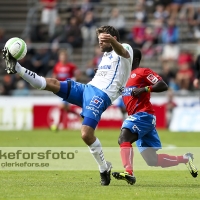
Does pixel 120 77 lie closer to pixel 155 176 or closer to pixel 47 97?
pixel 155 176

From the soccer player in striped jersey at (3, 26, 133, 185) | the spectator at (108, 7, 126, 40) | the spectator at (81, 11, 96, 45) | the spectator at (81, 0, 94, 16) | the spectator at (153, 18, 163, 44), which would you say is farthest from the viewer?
the spectator at (81, 0, 94, 16)

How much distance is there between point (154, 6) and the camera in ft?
95.5

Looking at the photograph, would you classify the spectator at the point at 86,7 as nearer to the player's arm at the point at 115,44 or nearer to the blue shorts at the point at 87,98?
the blue shorts at the point at 87,98

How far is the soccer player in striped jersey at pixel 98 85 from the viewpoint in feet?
30.3

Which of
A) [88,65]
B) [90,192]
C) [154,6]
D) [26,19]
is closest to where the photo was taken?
[90,192]

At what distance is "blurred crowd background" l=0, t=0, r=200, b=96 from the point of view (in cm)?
2647

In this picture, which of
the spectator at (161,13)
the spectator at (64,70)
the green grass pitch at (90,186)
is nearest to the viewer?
the green grass pitch at (90,186)

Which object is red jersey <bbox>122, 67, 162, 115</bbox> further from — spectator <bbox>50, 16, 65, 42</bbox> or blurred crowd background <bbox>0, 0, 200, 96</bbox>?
spectator <bbox>50, 16, 65, 42</bbox>

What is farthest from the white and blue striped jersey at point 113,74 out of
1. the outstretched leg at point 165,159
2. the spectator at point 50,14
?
the spectator at point 50,14

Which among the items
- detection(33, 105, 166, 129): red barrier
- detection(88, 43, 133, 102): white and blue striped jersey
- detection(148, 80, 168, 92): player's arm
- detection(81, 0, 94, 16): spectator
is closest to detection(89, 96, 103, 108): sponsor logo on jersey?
detection(88, 43, 133, 102): white and blue striped jersey

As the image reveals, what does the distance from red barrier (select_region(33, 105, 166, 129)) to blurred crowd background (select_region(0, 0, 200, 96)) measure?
1.68m

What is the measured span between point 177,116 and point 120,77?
45.3 ft

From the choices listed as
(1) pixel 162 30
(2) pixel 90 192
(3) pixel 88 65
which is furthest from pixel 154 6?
(2) pixel 90 192

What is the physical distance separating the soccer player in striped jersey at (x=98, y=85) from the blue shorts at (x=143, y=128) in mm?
493
